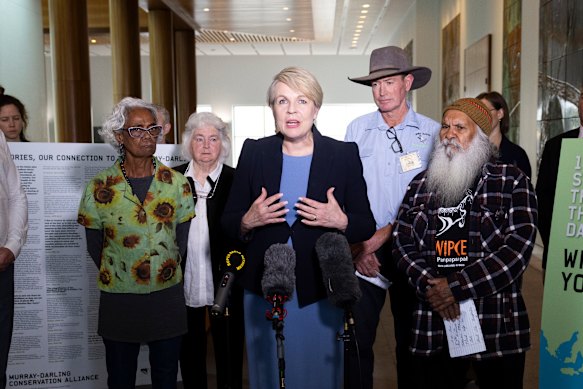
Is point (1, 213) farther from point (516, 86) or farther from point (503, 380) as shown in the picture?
point (516, 86)

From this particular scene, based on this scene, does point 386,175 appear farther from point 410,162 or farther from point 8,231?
point 8,231

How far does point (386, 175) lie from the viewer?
322 cm

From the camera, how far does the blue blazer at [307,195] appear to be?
242 cm

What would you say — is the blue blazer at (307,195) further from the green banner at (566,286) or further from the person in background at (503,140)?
the person in background at (503,140)

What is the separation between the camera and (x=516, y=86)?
378 inches

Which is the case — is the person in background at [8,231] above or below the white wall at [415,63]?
below

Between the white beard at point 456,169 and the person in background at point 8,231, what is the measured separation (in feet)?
5.98

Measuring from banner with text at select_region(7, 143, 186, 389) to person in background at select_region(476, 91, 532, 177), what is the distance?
243 centimetres

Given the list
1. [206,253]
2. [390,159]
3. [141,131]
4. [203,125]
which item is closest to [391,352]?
[206,253]

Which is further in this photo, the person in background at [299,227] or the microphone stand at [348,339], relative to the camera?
the person in background at [299,227]

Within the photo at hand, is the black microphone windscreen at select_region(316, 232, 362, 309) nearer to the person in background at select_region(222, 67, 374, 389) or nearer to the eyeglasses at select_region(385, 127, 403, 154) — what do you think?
the person in background at select_region(222, 67, 374, 389)

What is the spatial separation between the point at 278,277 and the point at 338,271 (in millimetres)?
181

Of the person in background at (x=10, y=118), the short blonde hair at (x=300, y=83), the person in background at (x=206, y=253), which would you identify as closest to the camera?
the short blonde hair at (x=300, y=83)

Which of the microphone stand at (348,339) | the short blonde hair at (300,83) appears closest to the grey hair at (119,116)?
the short blonde hair at (300,83)
